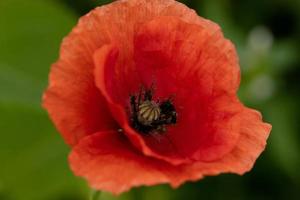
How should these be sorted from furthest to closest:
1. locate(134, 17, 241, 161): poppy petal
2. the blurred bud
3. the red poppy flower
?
the blurred bud
locate(134, 17, 241, 161): poppy petal
the red poppy flower

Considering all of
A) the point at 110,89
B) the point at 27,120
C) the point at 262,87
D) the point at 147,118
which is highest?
the point at 110,89

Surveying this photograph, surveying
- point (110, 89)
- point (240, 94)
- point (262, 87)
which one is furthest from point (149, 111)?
point (262, 87)

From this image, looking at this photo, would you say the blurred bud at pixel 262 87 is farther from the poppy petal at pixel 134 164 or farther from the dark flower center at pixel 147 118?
the poppy petal at pixel 134 164

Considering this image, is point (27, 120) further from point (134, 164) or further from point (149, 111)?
point (134, 164)

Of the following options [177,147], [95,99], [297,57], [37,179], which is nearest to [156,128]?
[177,147]

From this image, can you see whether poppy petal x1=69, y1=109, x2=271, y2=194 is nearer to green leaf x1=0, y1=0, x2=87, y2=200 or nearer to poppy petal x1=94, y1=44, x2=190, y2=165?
poppy petal x1=94, y1=44, x2=190, y2=165

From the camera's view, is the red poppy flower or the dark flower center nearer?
the red poppy flower

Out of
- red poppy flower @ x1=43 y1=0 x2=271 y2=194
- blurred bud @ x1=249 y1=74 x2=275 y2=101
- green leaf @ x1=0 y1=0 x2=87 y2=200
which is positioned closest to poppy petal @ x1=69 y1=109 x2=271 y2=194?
red poppy flower @ x1=43 y1=0 x2=271 y2=194
